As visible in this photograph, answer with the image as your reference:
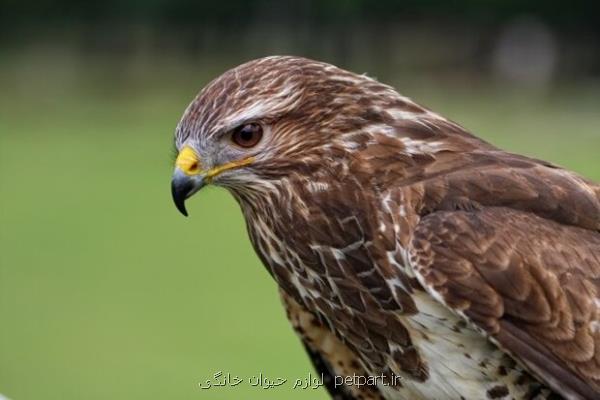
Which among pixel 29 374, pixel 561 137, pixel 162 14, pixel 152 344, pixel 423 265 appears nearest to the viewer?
pixel 423 265

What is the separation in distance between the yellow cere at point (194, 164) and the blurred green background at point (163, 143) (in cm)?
535

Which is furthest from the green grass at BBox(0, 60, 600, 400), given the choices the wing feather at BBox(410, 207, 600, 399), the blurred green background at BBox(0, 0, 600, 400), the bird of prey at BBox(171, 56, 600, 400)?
the wing feather at BBox(410, 207, 600, 399)

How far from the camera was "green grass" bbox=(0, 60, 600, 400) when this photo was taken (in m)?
13.2

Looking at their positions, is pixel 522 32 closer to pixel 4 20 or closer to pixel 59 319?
pixel 4 20

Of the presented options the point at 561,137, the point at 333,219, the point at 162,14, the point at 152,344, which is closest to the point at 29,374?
the point at 152,344

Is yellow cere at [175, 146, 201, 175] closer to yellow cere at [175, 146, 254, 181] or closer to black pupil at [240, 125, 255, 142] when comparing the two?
yellow cere at [175, 146, 254, 181]

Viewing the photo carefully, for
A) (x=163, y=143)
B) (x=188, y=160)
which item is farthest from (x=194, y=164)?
(x=163, y=143)

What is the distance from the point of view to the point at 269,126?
4.37 meters

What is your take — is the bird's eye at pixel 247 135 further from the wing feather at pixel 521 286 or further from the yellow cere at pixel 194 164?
the wing feather at pixel 521 286

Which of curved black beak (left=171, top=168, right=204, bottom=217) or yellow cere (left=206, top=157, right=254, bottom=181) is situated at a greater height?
yellow cere (left=206, top=157, right=254, bottom=181)

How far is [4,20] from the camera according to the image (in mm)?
30094

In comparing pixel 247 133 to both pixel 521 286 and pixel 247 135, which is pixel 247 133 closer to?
pixel 247 135

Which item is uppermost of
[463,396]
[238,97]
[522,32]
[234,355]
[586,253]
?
[238,97]

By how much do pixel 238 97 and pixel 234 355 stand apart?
946 cm
